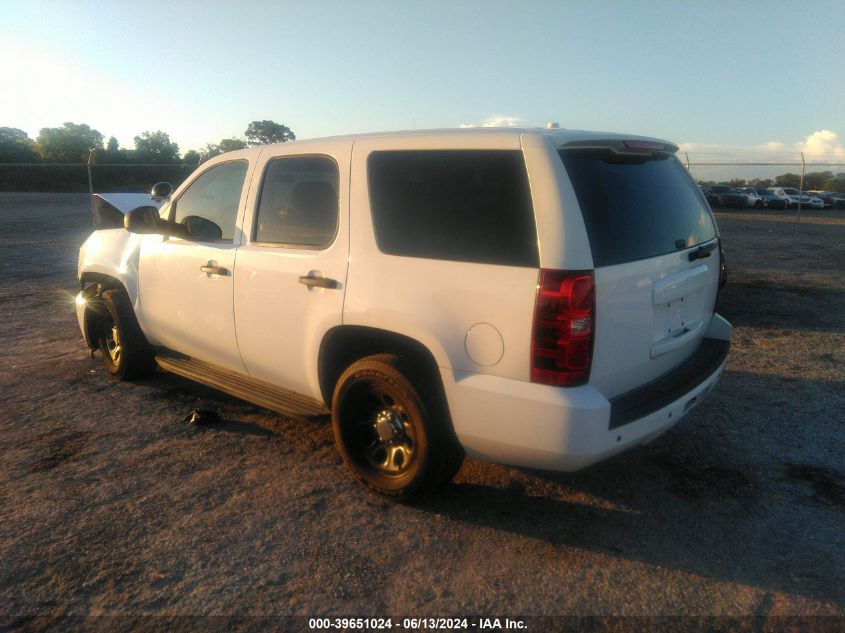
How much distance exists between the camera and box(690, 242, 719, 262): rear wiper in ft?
11.0

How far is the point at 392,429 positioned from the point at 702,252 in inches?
76.1

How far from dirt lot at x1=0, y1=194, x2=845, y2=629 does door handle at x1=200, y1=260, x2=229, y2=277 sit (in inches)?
43.1

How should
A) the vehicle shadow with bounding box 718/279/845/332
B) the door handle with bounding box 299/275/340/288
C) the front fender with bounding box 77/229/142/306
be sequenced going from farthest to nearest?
the vehicle shadow with bounding box 718/279/845/332, the front fender with bounding box 77/229/142/306, the door handle with bounding box 299/275/340/288

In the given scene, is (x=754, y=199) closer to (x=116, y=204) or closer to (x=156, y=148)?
(x=116, y=204)

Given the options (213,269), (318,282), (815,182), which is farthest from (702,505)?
(815,182)

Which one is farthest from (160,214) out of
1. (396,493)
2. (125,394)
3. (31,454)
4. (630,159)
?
(630,159)

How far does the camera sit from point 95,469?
3.74 meters

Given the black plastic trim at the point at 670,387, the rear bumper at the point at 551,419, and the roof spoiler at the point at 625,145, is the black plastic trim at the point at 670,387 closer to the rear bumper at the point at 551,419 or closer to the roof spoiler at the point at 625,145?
the rear bumper at the point at 551,419

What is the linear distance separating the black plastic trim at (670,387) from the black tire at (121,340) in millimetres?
3820

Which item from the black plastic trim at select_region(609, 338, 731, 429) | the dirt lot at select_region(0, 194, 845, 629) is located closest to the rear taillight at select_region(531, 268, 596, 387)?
the black plastic trim at select_region(609, 338, 731, 429)

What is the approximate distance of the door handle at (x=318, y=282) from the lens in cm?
332

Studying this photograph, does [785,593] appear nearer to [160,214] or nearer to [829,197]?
[160,214]

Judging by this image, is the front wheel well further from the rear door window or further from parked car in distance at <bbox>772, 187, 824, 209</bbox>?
parked car in distance at <bbox>772, 187, 824, 209</bbox>

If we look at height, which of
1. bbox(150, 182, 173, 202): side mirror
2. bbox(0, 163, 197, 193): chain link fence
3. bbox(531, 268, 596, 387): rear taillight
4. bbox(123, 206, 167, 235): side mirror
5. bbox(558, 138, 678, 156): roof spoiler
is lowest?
bbox(531, 268, 596, 387): rear taillight
